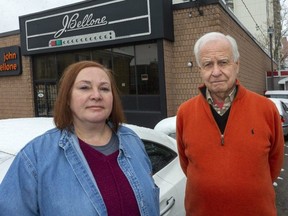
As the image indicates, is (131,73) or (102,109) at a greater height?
(131,73)

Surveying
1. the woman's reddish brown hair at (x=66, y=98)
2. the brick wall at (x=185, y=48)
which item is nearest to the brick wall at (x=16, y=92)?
the brick wall at (x=185, y=48)

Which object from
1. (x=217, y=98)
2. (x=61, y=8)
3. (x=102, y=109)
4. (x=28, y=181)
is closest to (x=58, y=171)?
(x=28, y=181)

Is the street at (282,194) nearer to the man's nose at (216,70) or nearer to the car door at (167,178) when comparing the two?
the car door at (167,178)

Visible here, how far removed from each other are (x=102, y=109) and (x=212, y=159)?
81cm

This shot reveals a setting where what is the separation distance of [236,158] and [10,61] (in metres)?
14.5

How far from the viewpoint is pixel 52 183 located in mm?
1453

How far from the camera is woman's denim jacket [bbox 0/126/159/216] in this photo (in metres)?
1.41

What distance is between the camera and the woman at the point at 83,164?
143 cm

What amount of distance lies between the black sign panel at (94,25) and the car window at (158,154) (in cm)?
762

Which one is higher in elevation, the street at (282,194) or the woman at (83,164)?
the woman at (83,164)

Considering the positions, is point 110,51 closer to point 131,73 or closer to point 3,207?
point 131,73

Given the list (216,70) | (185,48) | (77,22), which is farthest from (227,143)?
(77,22)

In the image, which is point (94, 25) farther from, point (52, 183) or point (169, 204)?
point (52, 183)

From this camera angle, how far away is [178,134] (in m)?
2.41
